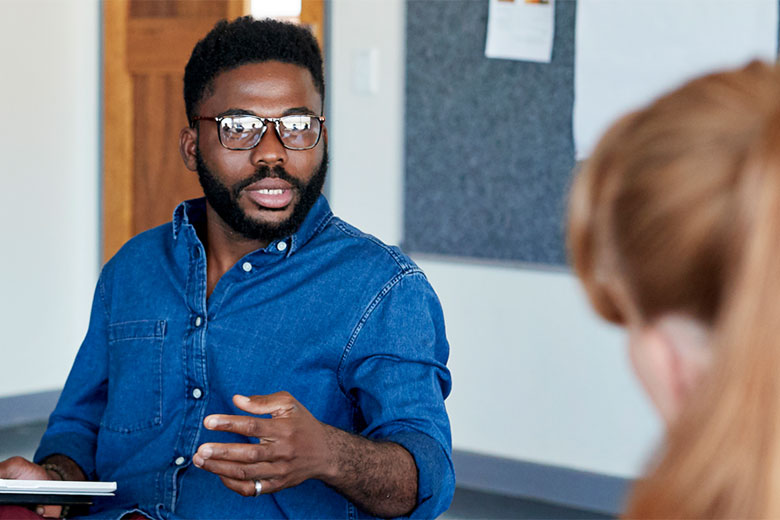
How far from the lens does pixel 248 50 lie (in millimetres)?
1259

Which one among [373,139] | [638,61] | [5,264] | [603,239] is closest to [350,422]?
[603,239]

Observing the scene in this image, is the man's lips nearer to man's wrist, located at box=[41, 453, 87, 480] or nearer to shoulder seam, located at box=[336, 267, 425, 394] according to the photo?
shoulder seam, located at box=[336, 267, 425, 394]

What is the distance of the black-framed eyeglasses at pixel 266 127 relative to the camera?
A: 122 cm

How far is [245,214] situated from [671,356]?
0.84 metres

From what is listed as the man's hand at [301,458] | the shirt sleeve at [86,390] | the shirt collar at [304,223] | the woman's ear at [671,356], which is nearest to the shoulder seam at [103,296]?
the shirt sleeve at [86,390]

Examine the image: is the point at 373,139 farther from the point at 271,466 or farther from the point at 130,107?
the point at 271,466

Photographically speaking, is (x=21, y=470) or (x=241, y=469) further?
(x=21, y=470)

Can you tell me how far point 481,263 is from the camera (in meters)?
2.69

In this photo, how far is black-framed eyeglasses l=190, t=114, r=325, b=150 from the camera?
122 cm

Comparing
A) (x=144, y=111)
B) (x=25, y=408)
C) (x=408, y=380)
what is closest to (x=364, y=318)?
(x=408, y=380)

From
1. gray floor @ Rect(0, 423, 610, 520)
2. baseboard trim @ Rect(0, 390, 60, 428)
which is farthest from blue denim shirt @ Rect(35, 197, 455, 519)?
→ baseboard trim @ Rect(0, 390, 60, 428)

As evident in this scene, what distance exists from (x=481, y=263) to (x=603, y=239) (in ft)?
7.27

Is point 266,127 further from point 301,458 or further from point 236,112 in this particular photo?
point 301,458

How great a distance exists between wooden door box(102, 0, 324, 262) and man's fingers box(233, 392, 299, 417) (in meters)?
2.35
